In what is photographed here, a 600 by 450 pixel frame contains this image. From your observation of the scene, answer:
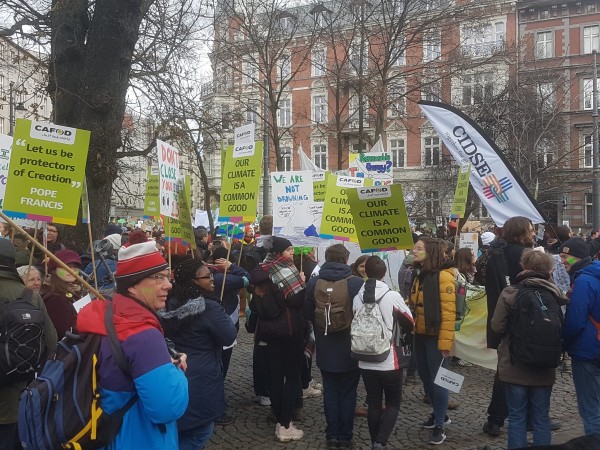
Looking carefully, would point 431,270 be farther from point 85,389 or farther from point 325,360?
point 85,389

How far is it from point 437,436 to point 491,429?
2.14 ft

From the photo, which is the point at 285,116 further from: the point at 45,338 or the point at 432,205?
the point at 45,338

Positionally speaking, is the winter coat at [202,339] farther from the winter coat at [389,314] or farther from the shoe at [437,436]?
the shoe at [437,436]

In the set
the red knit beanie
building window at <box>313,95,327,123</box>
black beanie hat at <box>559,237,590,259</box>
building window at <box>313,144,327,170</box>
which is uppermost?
building window at <box>313,95,327,123</box>

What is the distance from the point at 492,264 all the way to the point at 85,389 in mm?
4291

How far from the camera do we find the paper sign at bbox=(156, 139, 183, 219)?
606cm

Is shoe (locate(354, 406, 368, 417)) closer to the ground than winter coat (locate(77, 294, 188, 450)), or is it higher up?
closer to the ground

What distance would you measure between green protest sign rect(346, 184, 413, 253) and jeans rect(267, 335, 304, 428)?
4.09 feet

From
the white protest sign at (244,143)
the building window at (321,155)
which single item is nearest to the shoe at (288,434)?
the white protest sign at (244,143)

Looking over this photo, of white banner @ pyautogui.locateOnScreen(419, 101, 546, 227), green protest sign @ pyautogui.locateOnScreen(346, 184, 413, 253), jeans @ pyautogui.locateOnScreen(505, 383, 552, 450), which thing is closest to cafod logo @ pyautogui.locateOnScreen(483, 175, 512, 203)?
white banner @ pyautogui.locateOnScreen(419, 101, 546, 227)

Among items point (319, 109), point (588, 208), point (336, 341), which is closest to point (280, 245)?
point (336, 341)

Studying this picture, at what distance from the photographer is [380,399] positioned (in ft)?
16.9

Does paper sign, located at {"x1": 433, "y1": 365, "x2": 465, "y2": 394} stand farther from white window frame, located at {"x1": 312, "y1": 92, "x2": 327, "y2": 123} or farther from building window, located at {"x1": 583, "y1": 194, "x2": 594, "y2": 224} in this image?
building window, located at {"x1": 583, "y1": 194, "x2": 594, "y2": 224}

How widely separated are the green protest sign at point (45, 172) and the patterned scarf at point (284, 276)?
1805 millimetres
